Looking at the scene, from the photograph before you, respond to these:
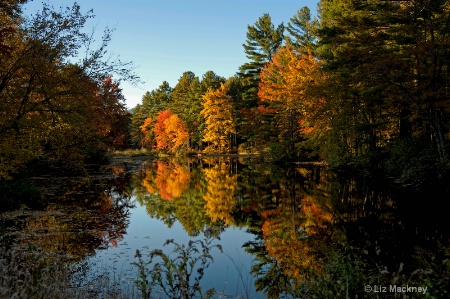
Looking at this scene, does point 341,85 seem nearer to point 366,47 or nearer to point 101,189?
point 366,47

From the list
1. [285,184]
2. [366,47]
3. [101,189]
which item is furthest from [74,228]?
[366,47]

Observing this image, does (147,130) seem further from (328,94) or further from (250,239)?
(250,239)

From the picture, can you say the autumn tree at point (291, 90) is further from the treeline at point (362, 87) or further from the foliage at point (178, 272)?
the foliage at point (178, 272)

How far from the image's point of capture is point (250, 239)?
11266 millimetres

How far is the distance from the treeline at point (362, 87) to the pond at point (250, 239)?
3802 mm

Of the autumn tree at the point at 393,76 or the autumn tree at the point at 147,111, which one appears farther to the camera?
the autumn tree at the point at 147,111

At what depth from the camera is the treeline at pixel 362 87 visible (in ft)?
58.3

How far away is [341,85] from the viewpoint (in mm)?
24984

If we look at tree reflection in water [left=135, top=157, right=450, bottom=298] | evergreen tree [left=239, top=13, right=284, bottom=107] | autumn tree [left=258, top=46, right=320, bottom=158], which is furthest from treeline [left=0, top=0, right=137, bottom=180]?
evergreen tree [left=239, top=13, right=284, bottom=107]

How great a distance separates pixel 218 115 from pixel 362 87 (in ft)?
122

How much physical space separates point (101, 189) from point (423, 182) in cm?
1881

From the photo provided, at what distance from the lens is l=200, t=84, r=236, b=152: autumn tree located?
60.1 metres

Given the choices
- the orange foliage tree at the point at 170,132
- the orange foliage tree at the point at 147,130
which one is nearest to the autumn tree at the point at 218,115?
the orange foliage tree at the point at 170,132

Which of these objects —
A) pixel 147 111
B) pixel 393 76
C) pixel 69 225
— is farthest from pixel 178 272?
pixel 147 111
